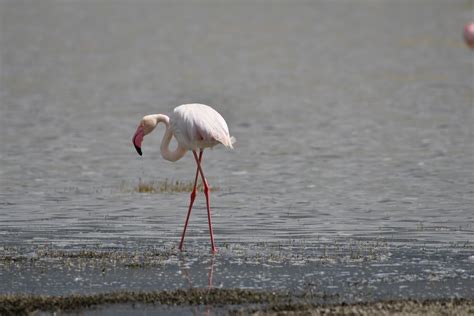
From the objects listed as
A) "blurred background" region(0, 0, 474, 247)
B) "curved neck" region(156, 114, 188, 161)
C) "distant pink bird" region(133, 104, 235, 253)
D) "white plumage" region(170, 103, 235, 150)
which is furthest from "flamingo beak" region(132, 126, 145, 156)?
"blurred background" region(0, 0, 474, 247)

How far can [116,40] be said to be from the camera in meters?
70.5

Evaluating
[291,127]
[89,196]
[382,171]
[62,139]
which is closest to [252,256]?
[89,196]

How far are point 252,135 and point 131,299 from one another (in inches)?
668

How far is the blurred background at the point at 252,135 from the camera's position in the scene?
1597 centimetres

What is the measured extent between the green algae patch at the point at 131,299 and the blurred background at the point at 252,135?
3120 mm

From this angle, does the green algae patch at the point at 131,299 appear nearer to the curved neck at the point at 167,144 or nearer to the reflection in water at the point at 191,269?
the reflection in water at the point at 191,269

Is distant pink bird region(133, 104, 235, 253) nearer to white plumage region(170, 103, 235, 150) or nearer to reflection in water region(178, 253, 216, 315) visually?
white plumage region(170, 103, 235, 150)

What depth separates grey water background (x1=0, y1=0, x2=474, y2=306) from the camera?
1478cm

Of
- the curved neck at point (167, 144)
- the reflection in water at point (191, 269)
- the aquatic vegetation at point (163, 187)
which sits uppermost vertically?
the curved neck at point (167, 144)

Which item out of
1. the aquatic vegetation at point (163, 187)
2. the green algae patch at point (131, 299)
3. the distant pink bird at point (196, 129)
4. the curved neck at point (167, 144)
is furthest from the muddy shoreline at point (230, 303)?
the aquatic vegetation at point (163, 187)

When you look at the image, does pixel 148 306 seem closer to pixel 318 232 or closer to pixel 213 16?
pixel 318 232

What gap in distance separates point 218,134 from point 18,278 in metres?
3.25

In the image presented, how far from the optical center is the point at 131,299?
11.0 metres

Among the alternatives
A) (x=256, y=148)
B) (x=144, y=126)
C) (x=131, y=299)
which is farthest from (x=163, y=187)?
(x=131, y=299)
